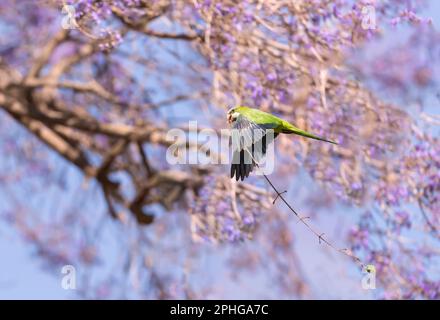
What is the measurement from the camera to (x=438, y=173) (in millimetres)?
6293

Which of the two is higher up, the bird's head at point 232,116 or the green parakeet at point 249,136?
the bird's head at point 232,116

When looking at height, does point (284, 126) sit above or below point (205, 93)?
below

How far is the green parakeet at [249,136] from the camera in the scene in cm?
380

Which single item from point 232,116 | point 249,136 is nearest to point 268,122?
point 232,116

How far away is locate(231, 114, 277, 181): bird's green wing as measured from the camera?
3.79 meters

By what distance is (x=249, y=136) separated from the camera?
399cm

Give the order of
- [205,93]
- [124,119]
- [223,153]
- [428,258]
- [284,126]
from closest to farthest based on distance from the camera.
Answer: [284,126], [428,258], [223,153], [205,93], [124,119]

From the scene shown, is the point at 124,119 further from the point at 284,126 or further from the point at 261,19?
the point at 284,126

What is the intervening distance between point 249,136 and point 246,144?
0.09 metres

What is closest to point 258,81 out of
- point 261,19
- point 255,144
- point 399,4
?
point 261,19

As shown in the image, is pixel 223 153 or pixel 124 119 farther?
pixel 124 119
